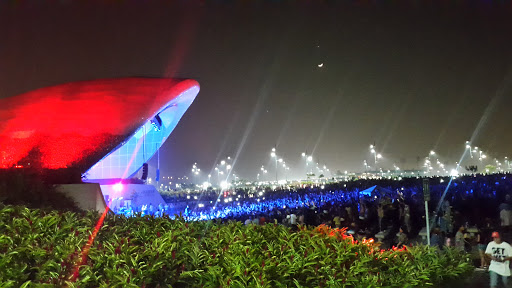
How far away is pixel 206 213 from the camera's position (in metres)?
22.8

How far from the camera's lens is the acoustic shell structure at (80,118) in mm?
17641

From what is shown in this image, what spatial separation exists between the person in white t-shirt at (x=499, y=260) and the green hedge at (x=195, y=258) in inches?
25.3

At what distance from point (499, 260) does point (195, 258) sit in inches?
186

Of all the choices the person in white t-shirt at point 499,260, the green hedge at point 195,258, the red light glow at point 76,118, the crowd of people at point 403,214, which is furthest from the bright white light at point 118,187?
the person in white t-shirt at point 499,260

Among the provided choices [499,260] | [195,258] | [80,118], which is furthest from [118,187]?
[499,260]

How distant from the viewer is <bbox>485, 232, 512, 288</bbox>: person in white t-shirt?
680 cm

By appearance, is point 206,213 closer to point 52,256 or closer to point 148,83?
point 148,83

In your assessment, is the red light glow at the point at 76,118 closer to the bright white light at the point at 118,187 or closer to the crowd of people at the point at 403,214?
the bright white light at the point at 118,187

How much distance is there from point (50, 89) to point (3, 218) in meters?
16.4

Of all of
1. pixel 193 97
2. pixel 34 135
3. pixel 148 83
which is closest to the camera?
pixel 34 135

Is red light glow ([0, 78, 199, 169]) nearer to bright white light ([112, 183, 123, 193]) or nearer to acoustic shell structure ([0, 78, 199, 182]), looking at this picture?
acoustic shell structure ([0, 78, 199, 182])

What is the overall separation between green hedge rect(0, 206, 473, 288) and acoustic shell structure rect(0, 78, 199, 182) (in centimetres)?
1084

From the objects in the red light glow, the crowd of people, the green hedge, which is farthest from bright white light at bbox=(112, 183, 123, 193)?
the green hedge

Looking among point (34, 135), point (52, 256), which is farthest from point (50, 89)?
point (52, 256)
